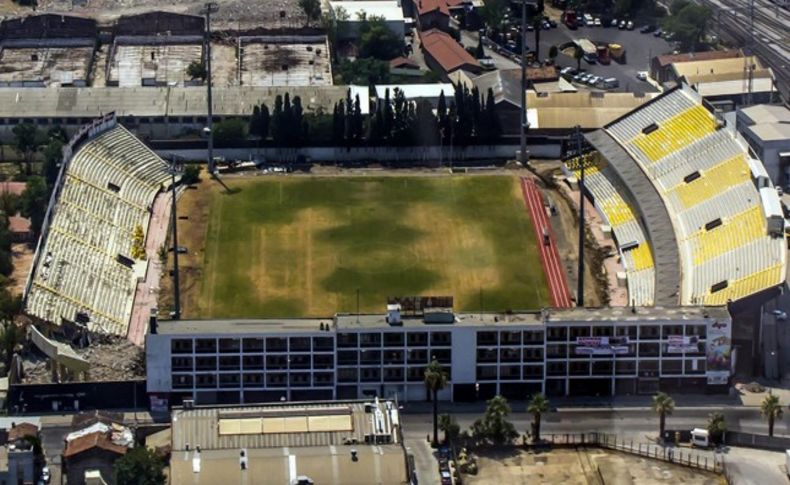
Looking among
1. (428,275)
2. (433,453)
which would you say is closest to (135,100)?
(428,275)

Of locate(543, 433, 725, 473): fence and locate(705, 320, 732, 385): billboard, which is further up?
locate(705, 320, 732, 385): billboard

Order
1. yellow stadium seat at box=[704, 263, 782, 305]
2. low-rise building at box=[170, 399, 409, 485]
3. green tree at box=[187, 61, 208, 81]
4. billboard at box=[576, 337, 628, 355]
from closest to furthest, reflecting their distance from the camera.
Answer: low-rise building at box=[170, 399, 409, 485]
billboard at box=[576, 337, 628, 355]
yellow stadium seat at box=[704, 263, 782, 305]
green tree at box=[187, 61, 208, 81]

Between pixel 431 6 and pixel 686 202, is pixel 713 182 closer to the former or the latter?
pixel 686 202

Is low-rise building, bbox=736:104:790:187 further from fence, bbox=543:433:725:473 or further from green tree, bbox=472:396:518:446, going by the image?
green tree, bbox=472:396:518:446

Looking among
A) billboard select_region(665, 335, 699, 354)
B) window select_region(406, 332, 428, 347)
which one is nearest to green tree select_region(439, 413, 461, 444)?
window select_region(406, 332, 428, 347)

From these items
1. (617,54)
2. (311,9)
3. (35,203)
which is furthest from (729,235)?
(311,9)

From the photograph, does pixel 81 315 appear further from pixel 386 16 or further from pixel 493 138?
pixel 386 16
